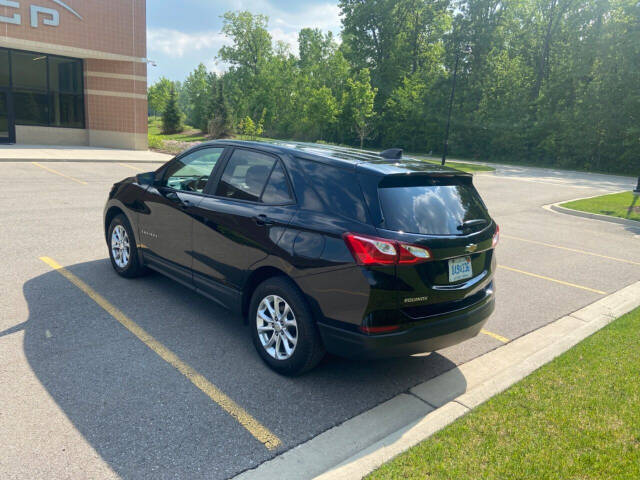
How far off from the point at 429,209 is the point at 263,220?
1.29m

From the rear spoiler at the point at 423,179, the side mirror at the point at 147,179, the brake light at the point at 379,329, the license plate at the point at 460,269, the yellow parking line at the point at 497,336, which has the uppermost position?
the rear spoiler at the point at 423,179

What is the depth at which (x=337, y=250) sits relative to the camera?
10.9ft

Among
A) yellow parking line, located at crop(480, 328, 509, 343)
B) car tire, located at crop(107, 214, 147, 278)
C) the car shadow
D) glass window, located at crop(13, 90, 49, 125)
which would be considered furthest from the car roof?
glass window, located at crop(13, 90, 49, 125)

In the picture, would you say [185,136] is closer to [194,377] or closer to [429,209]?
[194,377]

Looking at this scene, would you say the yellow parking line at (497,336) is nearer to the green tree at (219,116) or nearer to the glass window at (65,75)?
the glass window at (65,75)

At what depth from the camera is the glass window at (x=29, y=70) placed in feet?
83.4

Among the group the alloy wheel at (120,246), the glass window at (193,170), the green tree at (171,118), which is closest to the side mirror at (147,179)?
the glass window at (193,170)

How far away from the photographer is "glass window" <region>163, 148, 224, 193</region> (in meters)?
4.70

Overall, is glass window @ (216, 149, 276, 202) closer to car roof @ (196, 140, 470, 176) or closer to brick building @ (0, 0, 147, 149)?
car roof @ (196, 140, 470, 176)

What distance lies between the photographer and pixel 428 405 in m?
3.57

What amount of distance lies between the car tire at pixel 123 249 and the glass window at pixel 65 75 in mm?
25440

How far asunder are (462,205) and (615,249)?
744 centimetres

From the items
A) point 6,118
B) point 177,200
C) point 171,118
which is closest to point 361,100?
point 171,118

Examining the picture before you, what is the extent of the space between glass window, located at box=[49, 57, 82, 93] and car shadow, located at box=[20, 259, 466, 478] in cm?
2612
